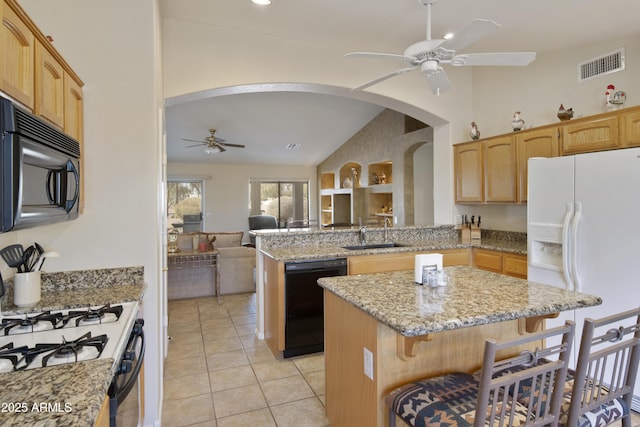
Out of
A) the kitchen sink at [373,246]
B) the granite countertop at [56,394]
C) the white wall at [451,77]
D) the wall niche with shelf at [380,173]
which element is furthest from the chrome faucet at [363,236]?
the wall niche with shelf at [380,173]

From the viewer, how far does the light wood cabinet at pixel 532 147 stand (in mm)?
3299

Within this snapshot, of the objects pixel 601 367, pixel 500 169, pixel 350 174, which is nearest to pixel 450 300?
pixel 601 367

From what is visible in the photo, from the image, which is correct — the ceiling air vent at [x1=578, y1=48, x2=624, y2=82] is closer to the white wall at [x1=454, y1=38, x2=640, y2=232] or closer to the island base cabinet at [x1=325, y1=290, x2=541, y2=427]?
the white wall at [x1=454, y1=38, x2=640, y2=232]

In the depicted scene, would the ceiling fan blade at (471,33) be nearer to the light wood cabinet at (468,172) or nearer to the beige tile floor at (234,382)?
the light wood cabinet at (468,172)

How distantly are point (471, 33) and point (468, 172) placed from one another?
2470 mm

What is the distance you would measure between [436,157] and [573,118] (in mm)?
1559

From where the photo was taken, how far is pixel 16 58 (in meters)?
1.26

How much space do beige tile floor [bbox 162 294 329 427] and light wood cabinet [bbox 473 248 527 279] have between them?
6.68 ft

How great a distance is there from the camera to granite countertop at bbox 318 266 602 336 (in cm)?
140

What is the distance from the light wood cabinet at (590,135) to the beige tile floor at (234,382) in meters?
1.99

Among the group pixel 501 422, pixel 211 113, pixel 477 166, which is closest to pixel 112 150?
pixel 501 422

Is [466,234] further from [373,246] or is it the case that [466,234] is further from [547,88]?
[547,88]

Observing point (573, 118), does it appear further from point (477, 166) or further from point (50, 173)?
point (50, 173)

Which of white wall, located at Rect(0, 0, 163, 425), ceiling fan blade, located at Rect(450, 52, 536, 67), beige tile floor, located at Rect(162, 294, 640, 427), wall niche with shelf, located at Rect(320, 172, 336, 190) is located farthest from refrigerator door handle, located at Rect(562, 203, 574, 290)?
wall niche with shelf, located at Rect(320, 172, 336, 190)
